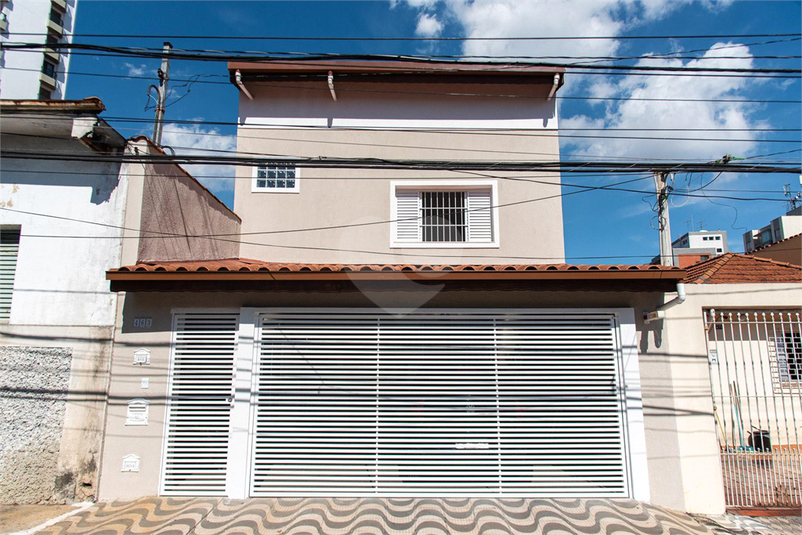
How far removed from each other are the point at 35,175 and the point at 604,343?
25.7 feet

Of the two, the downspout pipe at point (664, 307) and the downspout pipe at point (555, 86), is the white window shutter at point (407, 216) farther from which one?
the downspout pipe at point (664, 307)

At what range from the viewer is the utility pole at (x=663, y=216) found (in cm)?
804

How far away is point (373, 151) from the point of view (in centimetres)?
980

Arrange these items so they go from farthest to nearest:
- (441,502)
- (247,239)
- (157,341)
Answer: (247,239) < (157,341) < (441,502)

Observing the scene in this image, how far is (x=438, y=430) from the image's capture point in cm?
569

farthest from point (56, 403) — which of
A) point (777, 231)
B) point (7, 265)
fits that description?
point (777, 231)

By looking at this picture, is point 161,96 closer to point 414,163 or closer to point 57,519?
point 414,163

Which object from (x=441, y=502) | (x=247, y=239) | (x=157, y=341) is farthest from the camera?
(x=247, y=239)

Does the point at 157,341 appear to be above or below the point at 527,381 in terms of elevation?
above

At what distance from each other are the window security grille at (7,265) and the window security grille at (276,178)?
4.43 meters

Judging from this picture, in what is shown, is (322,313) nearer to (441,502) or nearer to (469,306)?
(469,306)

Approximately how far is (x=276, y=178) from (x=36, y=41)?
53.5m

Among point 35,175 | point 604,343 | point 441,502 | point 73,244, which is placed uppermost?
point 35,175

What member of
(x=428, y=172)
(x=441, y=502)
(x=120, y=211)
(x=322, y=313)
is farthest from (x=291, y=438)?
(x=428, y=172)
